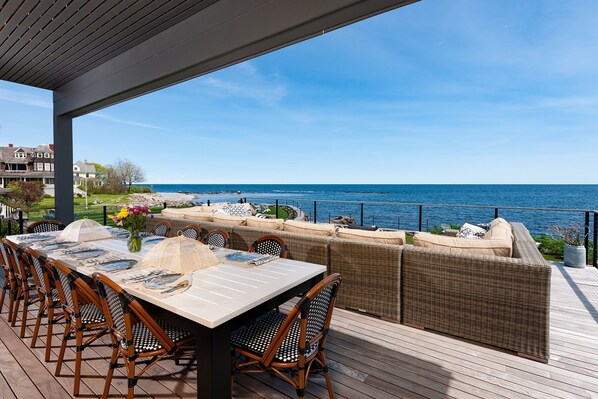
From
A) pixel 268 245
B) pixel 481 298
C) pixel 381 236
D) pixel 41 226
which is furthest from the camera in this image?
pixel 41 226

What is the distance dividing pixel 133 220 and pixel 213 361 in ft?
5.53

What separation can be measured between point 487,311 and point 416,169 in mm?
27440

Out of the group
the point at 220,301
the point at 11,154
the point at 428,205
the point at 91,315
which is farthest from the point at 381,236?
the point at 11,154

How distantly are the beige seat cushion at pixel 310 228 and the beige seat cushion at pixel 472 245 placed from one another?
973 mm

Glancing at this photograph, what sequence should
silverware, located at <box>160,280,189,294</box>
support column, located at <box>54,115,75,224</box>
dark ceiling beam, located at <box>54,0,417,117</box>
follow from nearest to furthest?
silverware, located at <box>160,280,189,294</box>, dark ceiling beam, located at <box>54,0,417,117</box>, support column, located at <box>54,115,75,224</box>

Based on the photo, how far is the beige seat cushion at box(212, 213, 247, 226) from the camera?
12.5ft

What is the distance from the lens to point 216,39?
2918mm

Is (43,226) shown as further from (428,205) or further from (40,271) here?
(428,205)

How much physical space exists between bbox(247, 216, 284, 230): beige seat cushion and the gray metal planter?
183 inches

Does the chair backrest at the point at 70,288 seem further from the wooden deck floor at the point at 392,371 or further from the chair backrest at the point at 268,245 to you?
the chair backrest at the point at 268,245

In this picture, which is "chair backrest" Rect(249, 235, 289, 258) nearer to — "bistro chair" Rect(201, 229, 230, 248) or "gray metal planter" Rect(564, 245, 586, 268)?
"bistro chair" Rect(201, 229, 230, 248)

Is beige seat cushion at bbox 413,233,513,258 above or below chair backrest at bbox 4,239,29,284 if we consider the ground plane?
above

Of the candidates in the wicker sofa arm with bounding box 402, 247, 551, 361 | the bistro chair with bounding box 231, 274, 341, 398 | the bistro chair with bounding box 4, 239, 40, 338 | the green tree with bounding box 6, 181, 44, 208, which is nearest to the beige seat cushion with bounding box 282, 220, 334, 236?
the wicker sofa arm with bounding box 402, 247, 551, 361

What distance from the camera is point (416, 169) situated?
27328mm
